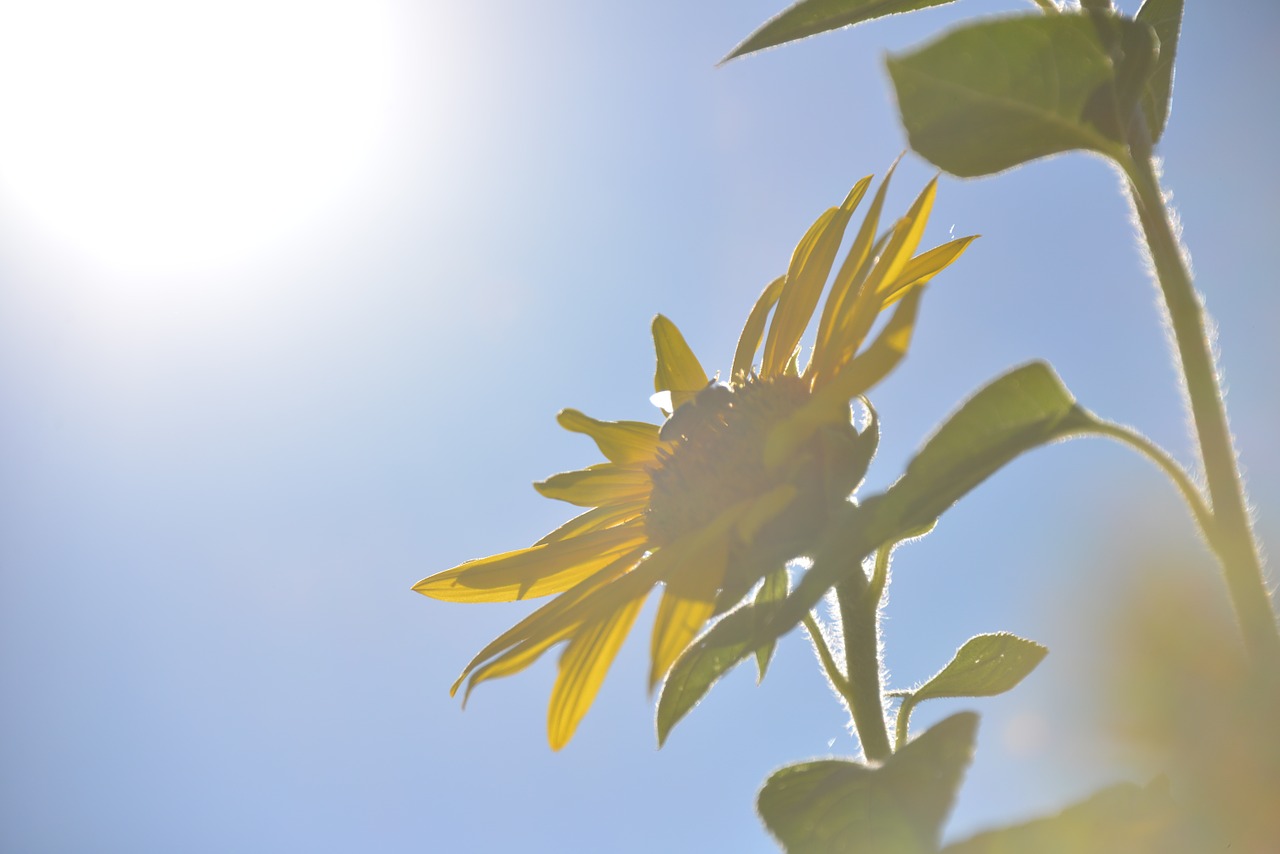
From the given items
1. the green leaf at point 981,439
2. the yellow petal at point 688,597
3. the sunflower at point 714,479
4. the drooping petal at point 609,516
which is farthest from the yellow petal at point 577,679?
the green leaf at point 981,439

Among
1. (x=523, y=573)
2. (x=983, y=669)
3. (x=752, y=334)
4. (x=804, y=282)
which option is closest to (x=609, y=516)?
(x=523, y=573)

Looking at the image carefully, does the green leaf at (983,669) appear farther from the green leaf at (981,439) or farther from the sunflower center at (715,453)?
the green leaf at (981,439)

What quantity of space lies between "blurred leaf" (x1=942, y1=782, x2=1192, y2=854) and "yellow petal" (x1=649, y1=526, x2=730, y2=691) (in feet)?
1.02

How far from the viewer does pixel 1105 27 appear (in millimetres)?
694

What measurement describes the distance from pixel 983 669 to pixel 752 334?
2.01ft

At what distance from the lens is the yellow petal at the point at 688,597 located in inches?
35.9

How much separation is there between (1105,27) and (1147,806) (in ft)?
1.92

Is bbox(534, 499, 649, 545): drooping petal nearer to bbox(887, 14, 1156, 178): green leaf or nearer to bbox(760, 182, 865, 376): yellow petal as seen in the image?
bbox(760, 182, 865, 376): yellow petal

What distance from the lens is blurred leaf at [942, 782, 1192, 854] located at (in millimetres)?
655

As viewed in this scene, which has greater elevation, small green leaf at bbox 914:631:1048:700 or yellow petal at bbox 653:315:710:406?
yellow petal at bbox 653:315:710:406

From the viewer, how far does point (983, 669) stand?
1117 millimetres

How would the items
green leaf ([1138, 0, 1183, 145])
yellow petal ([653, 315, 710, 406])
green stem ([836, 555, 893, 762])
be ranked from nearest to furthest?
1. green leaf ([1138, 0, 1183, 145])
2. green stem ([836, 555, 893, 762])
3. yellow petal ([653, 315, 710, 406])

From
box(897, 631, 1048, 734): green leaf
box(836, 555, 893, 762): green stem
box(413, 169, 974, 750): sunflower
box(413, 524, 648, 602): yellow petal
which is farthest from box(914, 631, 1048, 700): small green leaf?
box(413, 524, 648, 602): yellow petal

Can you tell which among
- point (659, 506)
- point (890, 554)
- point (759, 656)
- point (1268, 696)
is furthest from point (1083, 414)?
point (659, 506)
